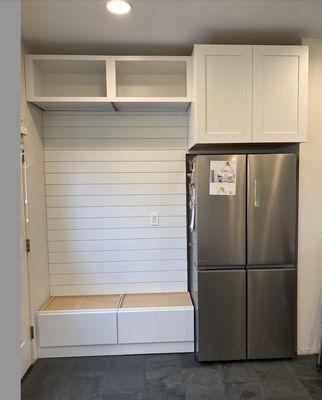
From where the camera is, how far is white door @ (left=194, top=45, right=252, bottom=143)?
2266 millimetres

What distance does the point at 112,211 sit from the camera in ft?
9.32

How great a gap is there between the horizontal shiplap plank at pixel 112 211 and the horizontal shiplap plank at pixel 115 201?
0.13 ft

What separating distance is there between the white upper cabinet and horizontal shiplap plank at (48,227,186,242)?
3.26 feet

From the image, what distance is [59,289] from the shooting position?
2834 mm

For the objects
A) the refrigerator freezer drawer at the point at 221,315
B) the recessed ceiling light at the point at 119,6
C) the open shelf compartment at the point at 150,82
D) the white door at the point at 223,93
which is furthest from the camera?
the open shelf compartment at the point at 150,82

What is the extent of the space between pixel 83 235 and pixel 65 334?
89 centimetres

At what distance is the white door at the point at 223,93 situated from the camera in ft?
7.43

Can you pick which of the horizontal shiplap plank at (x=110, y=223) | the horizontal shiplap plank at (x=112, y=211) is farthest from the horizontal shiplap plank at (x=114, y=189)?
the horizontal shiplap plank at (x=110, y=223)

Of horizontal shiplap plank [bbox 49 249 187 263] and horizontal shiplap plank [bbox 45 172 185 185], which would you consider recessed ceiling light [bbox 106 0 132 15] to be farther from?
horizontal shiplap plank [bbox 49 249 187 263]

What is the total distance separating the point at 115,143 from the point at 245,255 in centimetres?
159

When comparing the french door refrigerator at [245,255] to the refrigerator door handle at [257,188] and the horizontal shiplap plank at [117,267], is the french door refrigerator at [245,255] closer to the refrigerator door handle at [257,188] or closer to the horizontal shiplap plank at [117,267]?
the refrigerator door handle at [257,188]

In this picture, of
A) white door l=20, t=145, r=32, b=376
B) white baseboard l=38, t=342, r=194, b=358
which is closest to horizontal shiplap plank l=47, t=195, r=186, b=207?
white door l=20, t=145, r=32, b=376

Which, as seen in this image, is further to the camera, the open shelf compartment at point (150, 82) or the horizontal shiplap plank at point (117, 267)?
the horizontal shiplap plank at point (117, 267)

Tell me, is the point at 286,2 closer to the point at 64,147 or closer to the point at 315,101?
the point at 315,101
